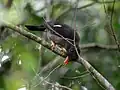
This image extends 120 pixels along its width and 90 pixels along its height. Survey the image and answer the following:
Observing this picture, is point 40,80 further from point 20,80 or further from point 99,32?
point 99,32

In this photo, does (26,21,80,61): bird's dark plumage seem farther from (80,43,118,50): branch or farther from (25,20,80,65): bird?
(80,43,118,50): branch

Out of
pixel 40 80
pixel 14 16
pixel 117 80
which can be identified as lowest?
pixel 117 80

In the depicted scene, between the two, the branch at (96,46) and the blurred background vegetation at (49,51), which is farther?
the branch at (96,46)

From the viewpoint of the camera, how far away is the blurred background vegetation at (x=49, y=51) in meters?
5.16

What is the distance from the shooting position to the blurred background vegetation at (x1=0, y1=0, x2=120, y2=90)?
5156mm


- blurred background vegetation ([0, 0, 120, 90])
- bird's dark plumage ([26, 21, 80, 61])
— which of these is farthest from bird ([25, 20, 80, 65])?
blurred background vegetation ([0, 0, 120, 90])

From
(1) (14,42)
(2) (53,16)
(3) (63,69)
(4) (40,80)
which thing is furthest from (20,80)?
(2) (53,16)

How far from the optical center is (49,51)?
624 centimetres

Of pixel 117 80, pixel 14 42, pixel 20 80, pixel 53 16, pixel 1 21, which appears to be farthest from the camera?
pixel 53 16

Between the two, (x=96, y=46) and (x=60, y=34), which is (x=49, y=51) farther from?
(x=60, y=34)

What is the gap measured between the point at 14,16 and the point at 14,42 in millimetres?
423

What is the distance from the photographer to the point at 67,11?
22.4 ft

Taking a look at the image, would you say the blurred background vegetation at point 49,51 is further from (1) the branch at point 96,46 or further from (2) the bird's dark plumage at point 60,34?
(2) the bird's dark plumage at point 60,34

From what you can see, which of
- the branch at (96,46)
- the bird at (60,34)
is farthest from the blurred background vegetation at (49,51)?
the bird at (60,34)
